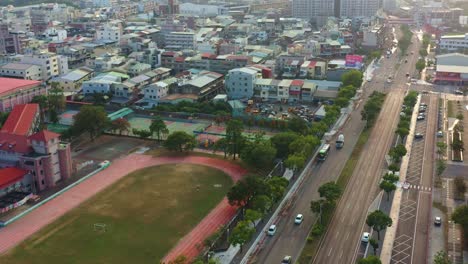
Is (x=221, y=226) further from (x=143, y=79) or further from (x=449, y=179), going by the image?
(x=143, y=79)

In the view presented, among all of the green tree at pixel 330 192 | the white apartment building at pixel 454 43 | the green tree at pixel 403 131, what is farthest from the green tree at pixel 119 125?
the white apartment building at pixel 454 43

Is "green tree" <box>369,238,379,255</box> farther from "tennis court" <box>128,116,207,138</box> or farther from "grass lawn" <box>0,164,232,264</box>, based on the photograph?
"tennis court" <box>128,116,207,138</box>

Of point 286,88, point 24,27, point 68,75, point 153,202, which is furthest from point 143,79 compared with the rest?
point 24,27

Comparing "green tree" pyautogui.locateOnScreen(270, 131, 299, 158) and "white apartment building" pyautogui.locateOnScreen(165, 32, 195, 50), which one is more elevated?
"white apartment building" pyautogui.locateOnScreen(165, 32, 195, 50)

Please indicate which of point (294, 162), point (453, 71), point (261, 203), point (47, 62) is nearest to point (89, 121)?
point (294, 162)

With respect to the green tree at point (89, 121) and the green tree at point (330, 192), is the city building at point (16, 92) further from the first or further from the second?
the green tree at point (330, 192)

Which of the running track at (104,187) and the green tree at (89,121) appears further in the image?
the green tree at (89,121)

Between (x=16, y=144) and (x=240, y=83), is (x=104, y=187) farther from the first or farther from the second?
(x=240, y=83)

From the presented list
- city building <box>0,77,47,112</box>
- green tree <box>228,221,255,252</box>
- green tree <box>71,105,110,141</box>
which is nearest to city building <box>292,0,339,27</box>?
city building <box>0,77,47,112</box>
